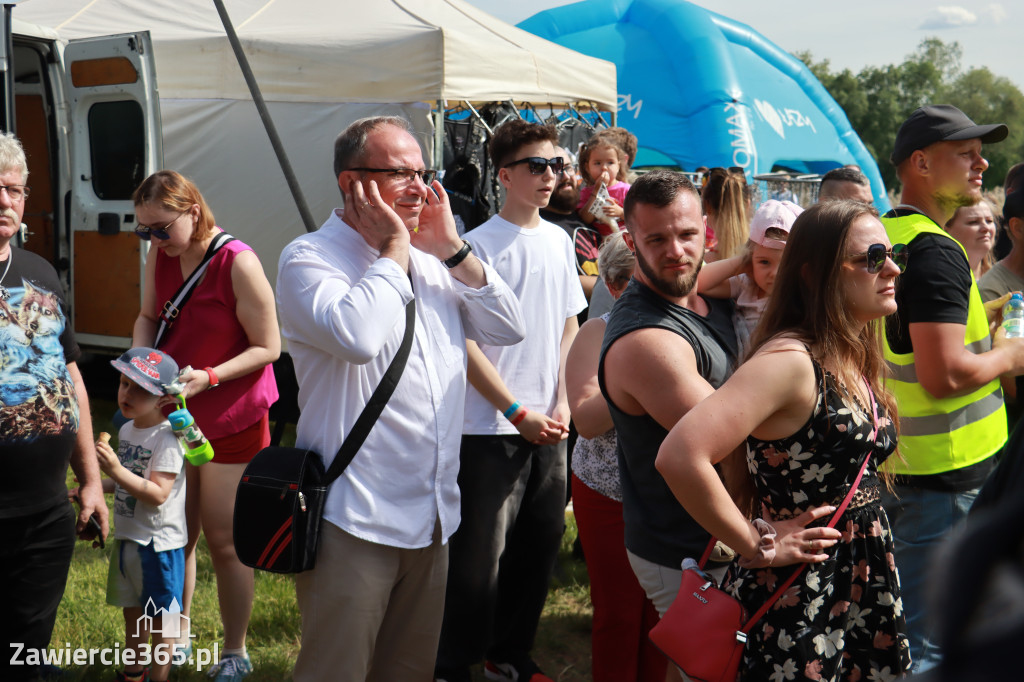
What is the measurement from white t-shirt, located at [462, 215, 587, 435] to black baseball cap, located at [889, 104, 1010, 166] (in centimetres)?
137

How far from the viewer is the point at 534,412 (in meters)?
3.40

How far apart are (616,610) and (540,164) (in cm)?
185

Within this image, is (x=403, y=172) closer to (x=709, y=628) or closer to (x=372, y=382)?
(x=372, y=382)

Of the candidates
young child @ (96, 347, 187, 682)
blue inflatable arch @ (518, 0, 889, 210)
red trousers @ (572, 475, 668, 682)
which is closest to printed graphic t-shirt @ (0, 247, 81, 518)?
young child @ (96, 347, 187, 682)

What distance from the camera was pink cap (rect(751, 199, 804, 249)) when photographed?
9.76 ft

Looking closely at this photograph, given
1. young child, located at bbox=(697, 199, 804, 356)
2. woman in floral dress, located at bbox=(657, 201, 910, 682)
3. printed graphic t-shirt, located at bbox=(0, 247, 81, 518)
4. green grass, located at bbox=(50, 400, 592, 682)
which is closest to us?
woman in floral dress, located at bbox=(657, 201, 910, 682)

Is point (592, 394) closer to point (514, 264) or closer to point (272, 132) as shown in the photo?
point (514, 264)

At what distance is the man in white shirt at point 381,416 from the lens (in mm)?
2242

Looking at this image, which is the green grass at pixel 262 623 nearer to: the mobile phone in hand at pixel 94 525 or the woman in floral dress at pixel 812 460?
the mobile phone in hand at pixel 94 525

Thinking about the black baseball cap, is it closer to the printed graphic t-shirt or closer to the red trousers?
the red trousers

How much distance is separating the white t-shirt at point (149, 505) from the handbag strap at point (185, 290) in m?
0.48

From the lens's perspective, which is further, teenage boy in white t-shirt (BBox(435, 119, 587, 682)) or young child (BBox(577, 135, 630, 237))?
young child (BBox(577, 135, 630, 237))

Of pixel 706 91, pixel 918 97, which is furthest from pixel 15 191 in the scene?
pixel 918 97

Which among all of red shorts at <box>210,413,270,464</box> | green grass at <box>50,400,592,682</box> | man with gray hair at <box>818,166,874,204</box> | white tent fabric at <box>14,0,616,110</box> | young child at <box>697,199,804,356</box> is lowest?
green grass at <box>50,400,592,682</box>
